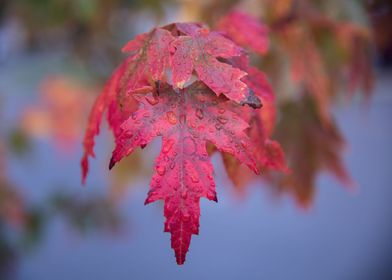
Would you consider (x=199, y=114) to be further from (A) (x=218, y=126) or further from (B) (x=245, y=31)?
(B) (x=245, y=31)

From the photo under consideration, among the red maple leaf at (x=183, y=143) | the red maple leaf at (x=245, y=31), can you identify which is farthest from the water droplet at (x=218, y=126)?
the red maple leaf at (x=245, y=31)

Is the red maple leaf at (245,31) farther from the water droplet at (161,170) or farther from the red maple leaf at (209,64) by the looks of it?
the water droplet at (161,170)

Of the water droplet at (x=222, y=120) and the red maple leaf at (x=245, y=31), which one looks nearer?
the water droplet at (x=222, y=120)

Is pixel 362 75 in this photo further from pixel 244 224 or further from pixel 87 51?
pixel 244 224

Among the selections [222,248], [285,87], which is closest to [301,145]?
[285,87]

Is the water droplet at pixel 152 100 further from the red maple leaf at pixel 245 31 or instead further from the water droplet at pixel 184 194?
the red maple leaf at pixel 245 31

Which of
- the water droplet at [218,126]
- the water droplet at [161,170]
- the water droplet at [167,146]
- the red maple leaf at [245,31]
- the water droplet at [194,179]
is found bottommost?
the water droplet at [194,179]

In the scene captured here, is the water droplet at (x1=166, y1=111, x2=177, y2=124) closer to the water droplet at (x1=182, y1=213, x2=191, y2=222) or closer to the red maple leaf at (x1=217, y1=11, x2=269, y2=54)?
the water droplet at (x1=182, y1=213, x2=191, y2=222)

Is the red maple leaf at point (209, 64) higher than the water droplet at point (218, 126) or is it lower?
higher

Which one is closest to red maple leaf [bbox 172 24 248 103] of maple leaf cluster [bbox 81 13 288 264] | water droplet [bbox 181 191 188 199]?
maple leaf cluster [bbox 81 13 288 264]
